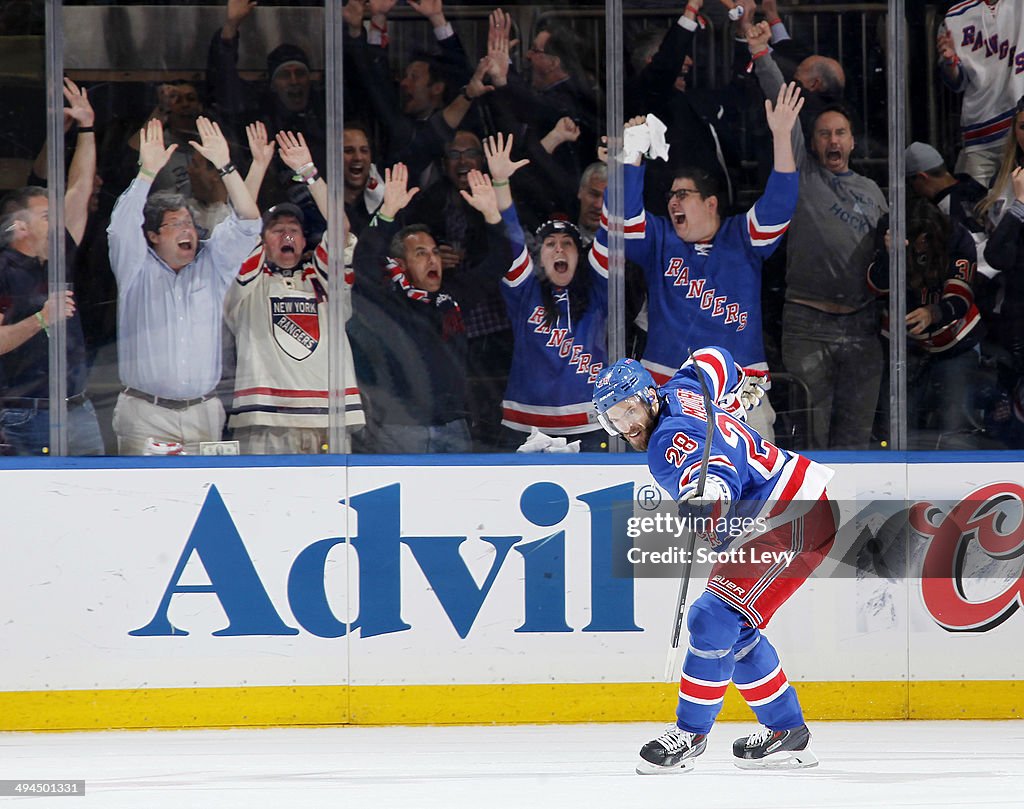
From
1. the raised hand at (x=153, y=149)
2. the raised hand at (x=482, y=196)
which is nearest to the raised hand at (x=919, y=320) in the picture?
the raised hand at (x=482, y=196)

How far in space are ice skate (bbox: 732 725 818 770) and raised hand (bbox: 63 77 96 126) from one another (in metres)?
3.22

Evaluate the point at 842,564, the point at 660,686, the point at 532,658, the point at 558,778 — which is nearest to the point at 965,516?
the point at 842,564

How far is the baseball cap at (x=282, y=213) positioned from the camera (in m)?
5.23

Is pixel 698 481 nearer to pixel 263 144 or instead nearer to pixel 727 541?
pixel 727 541

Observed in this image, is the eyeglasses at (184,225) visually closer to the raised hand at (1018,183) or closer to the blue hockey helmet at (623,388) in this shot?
the blue hockey helmet at (623,388)

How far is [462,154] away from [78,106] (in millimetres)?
1415

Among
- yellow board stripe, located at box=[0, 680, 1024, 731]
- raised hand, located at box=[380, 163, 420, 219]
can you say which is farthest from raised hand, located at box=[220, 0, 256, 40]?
yellow board stripe, located at box=[0, 680, 1024, 731]

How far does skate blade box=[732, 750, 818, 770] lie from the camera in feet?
13.5

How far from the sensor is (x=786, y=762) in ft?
13.6

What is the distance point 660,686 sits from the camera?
5035 mm

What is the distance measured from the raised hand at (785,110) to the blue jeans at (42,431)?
276 centimetres

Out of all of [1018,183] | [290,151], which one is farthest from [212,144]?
[1018,183]

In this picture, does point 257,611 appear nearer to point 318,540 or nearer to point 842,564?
point 318,540

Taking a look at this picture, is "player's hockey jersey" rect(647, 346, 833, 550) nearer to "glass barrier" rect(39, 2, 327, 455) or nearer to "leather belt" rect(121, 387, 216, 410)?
"glass barrier" rect(39, 2, 327, 455)
